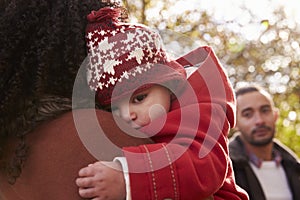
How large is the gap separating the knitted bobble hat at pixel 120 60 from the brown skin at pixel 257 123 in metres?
3.66

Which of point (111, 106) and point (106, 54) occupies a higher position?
point (106, 54)

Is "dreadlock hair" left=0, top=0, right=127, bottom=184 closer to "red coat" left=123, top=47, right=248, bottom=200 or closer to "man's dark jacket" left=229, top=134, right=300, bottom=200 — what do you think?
"red coat" left=123, top=47, right=248, bottom=200

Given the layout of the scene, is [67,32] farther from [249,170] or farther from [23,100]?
[249,170]

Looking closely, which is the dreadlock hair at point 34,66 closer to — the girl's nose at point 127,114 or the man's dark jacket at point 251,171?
the girl's nose at point 127,114

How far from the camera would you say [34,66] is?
Answer: 1.74m

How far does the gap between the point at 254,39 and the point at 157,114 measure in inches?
440

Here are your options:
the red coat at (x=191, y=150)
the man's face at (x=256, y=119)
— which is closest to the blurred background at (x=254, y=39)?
the man's face at (x=256, y=119)

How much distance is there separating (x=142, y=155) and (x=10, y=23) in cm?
55

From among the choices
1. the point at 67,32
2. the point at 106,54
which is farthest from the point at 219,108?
the point at 67,32

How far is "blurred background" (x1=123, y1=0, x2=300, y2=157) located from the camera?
10.3 m

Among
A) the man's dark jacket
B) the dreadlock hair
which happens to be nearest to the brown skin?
the man's dark jacket

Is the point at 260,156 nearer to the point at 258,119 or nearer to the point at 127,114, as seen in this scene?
the point at 258,119

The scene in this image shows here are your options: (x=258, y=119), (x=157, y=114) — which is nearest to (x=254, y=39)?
(x=258, y=119)

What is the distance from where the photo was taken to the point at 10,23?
70.1 inches
